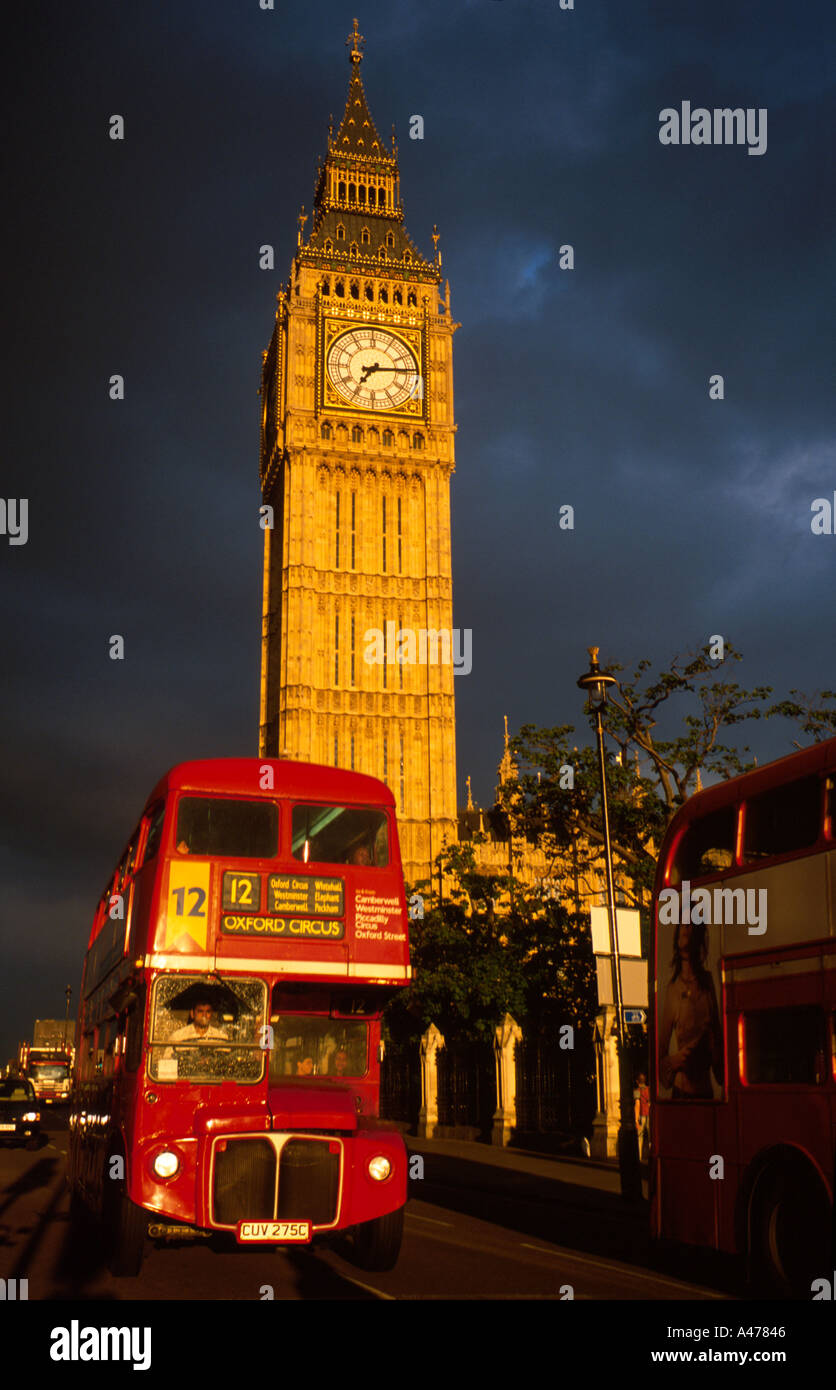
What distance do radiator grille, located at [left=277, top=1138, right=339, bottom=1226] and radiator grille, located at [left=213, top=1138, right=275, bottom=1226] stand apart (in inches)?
4.2

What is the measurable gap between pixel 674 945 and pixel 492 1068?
82.9ft

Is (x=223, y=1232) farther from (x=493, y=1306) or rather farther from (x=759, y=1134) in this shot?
(x=759, y=1134)

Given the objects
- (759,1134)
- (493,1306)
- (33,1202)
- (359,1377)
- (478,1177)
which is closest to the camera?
(359,1377)

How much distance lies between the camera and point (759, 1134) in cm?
1037

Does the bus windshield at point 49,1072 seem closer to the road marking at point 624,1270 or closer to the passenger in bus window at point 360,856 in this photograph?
the road marking at point 624,1270

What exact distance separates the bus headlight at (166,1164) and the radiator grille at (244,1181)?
351 millimetres

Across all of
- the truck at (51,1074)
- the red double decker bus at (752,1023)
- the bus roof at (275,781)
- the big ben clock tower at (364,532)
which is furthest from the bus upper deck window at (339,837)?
the big ben clock tower at (364,532)

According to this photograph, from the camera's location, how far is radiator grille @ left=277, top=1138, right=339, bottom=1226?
34.7ft

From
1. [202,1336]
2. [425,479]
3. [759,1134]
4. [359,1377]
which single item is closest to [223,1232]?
[202,1336]

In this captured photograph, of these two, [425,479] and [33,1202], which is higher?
[425,479]

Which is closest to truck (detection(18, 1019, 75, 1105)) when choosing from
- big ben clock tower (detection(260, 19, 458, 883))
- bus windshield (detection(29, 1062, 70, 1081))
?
bus windshield (detection(29, 1062, 70, 1081))

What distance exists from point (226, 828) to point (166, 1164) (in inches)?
114

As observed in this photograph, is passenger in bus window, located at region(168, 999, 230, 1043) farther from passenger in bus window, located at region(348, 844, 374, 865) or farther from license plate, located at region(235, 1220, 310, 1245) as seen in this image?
passenger in bus window, located at region(348, 844, 374, 865)

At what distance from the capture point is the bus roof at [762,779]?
1016 cm
